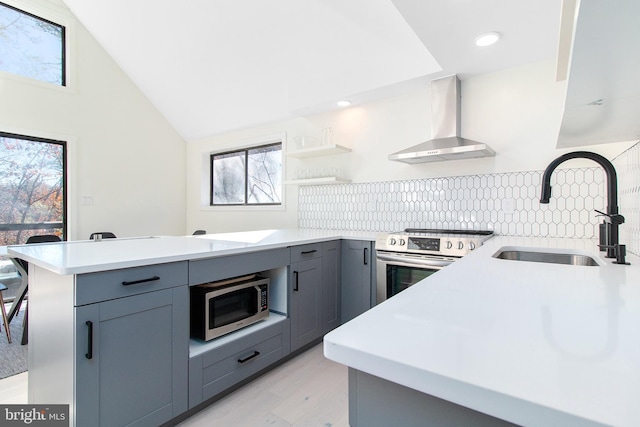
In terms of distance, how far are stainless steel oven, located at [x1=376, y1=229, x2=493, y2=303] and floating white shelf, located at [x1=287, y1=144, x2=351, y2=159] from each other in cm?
117

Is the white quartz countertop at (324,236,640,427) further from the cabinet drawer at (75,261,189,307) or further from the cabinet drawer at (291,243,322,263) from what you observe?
the cabinet drawer at (291,243,322,263)

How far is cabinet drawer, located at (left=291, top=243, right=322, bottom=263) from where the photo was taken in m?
2.33

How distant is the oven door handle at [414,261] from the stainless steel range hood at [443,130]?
82cm

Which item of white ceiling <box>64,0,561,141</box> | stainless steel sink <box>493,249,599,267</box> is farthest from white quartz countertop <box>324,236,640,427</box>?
white ceiling <box>64,0,561,141</box>

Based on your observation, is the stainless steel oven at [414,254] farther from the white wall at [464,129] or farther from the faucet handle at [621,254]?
the faucet handle at [621,254]

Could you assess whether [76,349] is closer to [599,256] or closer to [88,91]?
[599,256]

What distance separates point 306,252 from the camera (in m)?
2.42

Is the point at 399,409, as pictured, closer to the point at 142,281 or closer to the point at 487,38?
the point at 142,281

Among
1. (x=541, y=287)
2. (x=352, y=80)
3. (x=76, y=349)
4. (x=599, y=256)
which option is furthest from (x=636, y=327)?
(x=352, y=80)

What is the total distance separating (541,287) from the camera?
851 mm

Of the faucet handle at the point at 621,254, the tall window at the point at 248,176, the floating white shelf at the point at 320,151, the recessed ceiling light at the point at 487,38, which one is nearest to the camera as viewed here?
the faucet handle at the point at 621,254

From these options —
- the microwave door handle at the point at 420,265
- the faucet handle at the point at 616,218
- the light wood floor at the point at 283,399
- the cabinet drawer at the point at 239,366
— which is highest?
the faucet handle at the point at 616,218

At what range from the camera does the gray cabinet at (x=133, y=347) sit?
1.28m

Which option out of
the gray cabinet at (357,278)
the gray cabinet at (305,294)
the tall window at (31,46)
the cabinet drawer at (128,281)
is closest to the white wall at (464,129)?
the gray cabinet at (357,278)
